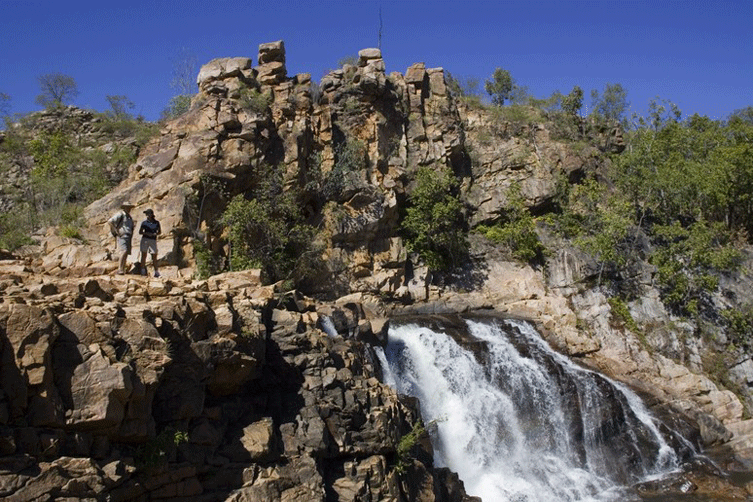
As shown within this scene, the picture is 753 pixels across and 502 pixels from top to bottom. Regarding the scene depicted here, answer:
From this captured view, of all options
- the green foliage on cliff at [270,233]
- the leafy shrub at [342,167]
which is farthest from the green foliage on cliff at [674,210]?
the green foliage on cliff at [270,233]

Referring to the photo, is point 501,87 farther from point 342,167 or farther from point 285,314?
point 285,314

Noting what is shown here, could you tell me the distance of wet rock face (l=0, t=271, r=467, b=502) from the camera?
1146 cm

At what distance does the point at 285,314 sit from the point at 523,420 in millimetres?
9307

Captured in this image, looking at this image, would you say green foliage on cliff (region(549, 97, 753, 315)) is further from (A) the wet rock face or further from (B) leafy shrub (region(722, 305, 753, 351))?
(A) the wet rock face

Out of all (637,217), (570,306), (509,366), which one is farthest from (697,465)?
(637,217)

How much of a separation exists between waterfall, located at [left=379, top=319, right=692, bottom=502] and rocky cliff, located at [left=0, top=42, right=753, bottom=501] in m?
1.82

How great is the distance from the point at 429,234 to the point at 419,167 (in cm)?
385

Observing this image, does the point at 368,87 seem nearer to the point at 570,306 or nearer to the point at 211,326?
the point at 570,306

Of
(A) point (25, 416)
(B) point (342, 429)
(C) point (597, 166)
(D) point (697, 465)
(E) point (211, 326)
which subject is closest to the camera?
(A) point (25, 416)

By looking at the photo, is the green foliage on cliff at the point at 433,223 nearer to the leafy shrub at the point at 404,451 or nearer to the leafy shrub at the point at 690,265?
the leafy shrub at the point at 690,265

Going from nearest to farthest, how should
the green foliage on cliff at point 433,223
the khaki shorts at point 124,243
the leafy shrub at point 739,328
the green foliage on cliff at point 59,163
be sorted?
1. the khaki shorts at point 124,243
2. the green foliage on cliff at point 59,163
3. the leafy shrub at point 739,328
4. the green foliage on cliff at point 433,223

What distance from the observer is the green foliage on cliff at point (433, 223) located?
31578 mm

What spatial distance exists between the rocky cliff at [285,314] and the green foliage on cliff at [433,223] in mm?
648

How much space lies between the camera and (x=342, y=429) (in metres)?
16.3
